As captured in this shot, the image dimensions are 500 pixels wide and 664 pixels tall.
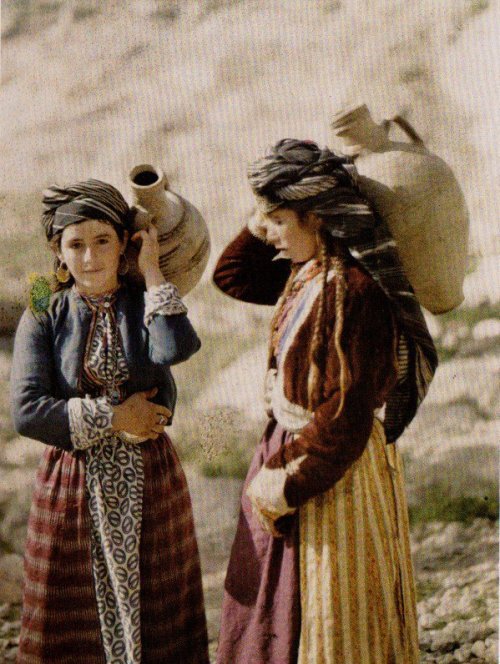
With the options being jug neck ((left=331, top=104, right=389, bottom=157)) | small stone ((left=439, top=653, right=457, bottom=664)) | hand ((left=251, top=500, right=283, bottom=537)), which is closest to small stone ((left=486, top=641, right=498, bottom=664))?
small stone ((left=439, top=653, right=457, bottom=664))

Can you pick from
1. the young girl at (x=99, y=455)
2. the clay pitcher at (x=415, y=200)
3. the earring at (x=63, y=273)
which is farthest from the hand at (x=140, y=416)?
the clay pitcher at (x=415, y=200)

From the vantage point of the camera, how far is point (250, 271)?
10.3 feet

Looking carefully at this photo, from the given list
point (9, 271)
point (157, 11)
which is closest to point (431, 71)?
point (157, 11)

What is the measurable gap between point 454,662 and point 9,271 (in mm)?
1934

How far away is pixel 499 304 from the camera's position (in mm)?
3227

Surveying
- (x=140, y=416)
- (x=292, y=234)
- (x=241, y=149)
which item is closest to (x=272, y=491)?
(x=140, y=416)

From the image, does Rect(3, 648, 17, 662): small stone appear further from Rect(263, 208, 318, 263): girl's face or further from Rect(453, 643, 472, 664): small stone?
Rect(263, 208, 318, 263): girl's face

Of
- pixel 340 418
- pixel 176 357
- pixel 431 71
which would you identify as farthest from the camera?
pixel 431 71

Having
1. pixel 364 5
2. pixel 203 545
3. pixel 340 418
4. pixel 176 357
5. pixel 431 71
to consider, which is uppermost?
pixel 364 5

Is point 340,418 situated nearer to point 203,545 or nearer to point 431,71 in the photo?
point 203,545

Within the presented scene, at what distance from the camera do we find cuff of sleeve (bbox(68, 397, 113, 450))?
290cm

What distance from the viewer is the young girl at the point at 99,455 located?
293cm

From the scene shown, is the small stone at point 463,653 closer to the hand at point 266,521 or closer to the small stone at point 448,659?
the small stone at point 448,659

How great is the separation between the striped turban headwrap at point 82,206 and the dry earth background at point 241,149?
1.77ft
